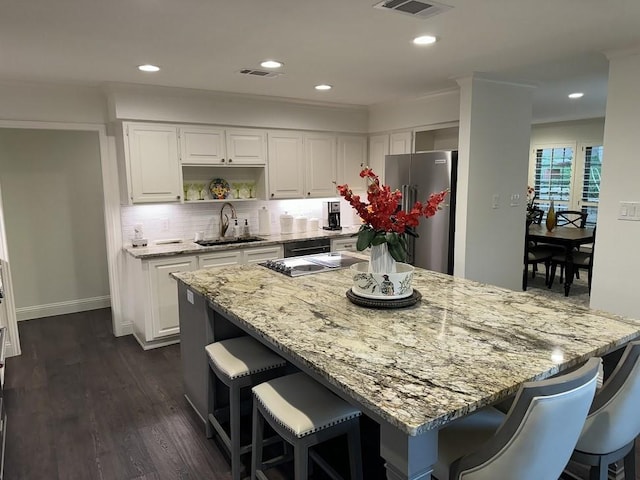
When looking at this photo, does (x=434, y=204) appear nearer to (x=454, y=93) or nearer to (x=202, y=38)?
(x=202, y=38)

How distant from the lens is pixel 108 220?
4.35 metres

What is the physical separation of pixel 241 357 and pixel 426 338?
102cm

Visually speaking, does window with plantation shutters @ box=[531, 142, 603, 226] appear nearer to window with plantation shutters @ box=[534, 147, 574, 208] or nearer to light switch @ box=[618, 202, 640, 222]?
window with plantation shutters @ box=[534, 147, 574, 208]

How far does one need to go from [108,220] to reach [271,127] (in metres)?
1.92

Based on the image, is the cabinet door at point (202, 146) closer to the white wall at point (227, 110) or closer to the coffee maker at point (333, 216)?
the white wall at point (227, 110)

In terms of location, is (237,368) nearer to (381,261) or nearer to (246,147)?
(381,261)

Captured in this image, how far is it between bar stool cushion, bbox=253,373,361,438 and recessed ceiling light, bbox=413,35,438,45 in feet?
6.84

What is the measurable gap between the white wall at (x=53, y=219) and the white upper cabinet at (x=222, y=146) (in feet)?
5.06

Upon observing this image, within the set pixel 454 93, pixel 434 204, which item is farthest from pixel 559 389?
pixel 454 93

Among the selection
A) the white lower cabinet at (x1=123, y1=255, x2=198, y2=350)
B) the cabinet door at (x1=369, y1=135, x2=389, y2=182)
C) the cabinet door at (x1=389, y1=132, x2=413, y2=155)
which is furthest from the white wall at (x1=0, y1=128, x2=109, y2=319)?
the cabinet door at (x1=389, y1=132, x2=413, y2=155)

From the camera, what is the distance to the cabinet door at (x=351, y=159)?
216 inches

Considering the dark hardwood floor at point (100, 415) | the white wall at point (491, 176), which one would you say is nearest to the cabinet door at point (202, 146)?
the dark hardwood floor at point (100, 415)

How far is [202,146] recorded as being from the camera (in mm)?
4488

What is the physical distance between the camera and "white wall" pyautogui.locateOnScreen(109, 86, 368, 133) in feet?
13.3
